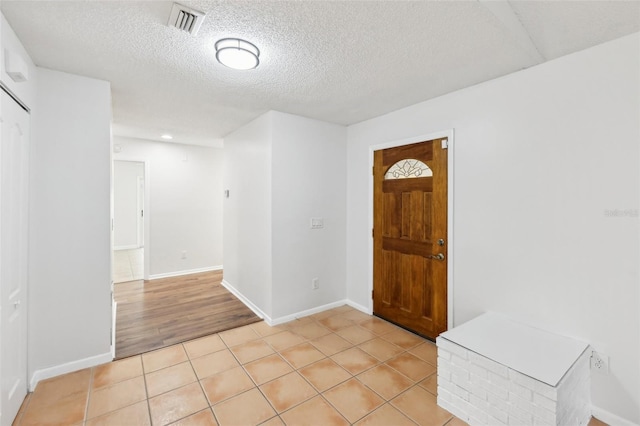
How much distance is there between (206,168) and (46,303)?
A: 12.3 feet

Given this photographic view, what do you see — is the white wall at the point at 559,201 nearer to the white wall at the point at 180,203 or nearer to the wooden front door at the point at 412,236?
the wooden front door at the point at 412,236

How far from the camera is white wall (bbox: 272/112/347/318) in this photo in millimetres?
3336

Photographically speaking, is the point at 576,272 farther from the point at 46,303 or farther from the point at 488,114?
the point at 46,303

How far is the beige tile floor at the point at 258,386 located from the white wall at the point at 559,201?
33.7 inches

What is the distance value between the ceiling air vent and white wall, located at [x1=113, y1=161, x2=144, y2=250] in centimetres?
819

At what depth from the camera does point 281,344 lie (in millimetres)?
2867

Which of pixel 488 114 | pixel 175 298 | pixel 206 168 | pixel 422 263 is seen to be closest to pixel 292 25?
pixel 488 114

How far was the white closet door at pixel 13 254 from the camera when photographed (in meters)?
1.67

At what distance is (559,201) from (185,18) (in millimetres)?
2739

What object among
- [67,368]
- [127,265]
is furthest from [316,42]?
[127,265]

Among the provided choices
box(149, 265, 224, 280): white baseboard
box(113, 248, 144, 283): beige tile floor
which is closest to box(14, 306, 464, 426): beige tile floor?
box(149, 265, 224, 280): white baseboard

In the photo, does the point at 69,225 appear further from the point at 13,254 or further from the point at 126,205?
the point at 126,205

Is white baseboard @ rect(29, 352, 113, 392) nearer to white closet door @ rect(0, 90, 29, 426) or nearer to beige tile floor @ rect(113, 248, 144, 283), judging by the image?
white closet door @ rect(0, 90, 29, 426)

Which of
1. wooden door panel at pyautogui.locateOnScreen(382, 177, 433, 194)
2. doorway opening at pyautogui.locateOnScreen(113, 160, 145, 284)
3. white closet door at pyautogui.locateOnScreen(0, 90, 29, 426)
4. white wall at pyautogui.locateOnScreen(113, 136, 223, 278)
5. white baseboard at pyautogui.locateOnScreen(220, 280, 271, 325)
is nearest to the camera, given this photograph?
white closet door at pyautogui.locateOnScreen(0, 90, 29, 426)
